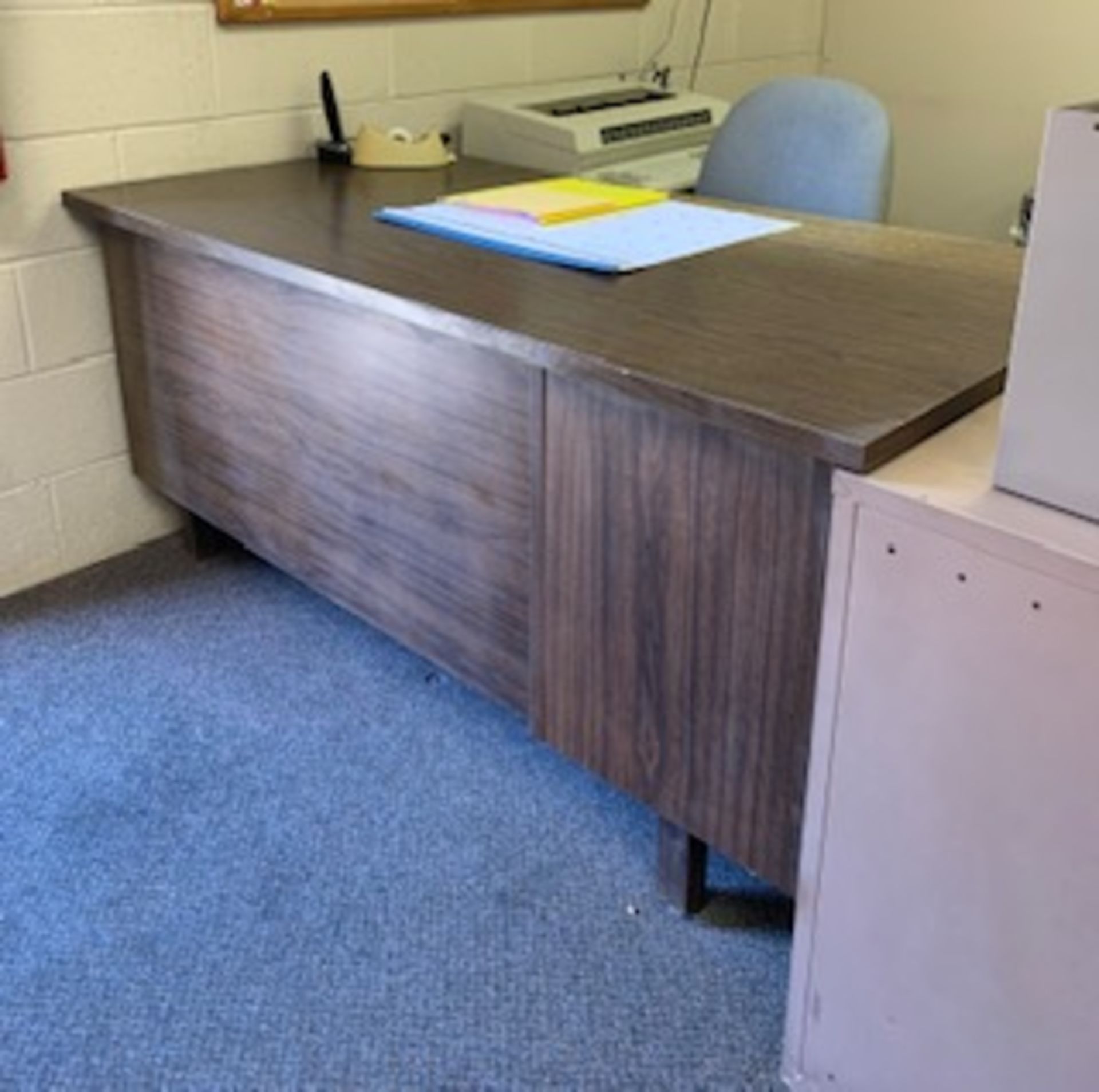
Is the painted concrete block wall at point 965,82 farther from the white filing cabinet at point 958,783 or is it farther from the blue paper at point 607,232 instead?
the white filing cabinet at point 958,783

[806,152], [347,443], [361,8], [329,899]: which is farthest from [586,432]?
[361,8]

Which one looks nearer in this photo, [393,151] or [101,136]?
[101,136]

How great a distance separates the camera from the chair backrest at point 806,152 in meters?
2.14

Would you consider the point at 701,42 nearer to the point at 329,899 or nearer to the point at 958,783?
the point at 329,899

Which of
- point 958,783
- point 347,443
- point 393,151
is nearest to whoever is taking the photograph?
point 958,783

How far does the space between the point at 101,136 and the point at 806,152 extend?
1.22 m

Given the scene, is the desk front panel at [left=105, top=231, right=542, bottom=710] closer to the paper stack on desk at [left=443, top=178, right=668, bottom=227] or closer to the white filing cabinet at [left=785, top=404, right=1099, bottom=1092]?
the paper stack on desk at [left=443, top=178, right=668, bottom=227]

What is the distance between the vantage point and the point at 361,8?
2.35 metres

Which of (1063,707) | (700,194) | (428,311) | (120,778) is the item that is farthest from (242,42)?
(1063,707)

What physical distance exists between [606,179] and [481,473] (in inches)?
43.0

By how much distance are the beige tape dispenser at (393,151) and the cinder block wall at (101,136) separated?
0.14 meters

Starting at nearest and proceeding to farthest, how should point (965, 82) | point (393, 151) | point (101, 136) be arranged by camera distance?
point (101, 136) → point (393, 151) → point (965, 82)

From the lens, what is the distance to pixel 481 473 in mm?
1508

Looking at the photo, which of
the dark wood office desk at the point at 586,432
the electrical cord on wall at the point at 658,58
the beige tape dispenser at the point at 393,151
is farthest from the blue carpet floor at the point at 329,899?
the electrical cord on wall at the point at 658,58
